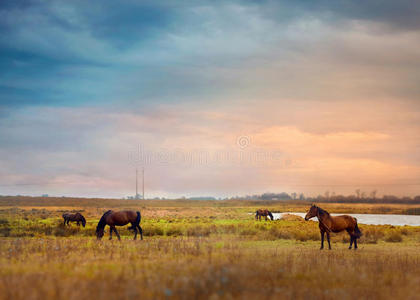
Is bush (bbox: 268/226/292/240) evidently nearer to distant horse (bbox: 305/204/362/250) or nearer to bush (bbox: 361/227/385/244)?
bush (bbox: 361/227/385/244)

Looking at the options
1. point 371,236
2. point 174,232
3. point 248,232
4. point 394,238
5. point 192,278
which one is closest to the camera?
point 192,278

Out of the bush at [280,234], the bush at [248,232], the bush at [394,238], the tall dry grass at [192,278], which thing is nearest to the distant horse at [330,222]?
the bush at [280,234]

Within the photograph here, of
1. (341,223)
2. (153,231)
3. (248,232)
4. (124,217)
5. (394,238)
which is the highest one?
(124,217)

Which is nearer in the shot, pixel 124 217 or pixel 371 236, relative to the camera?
pixel 124 217

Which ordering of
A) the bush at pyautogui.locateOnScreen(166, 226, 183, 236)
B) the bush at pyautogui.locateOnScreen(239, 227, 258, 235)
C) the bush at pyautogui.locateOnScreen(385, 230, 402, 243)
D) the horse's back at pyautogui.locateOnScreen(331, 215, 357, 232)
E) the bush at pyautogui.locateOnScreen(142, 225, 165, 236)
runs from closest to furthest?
the horse's back at pyautogui.locateOnScreen(331, 215, 357, 232) → the bush at pyautogui.locateOnScreen(385, 230, 402, 243) → the bush at pyautogui.locateOnScreen(239, 227, 258, 235) → the bush at pyautogui.locateOnScreen(166, 226, 183, 236) → the bush at pyautogui.locateOnScreen(142, 225, 165, 236)

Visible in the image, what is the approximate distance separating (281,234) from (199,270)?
18906 mm

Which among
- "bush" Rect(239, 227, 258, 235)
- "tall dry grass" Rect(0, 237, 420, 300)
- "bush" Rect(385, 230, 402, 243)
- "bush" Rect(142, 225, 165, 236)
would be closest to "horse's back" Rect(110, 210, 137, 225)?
"bush" Rect(142, 225, 165, 236)

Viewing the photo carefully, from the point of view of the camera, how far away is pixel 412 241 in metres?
28.7

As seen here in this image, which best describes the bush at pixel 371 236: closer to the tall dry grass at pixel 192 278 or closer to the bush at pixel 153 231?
the tall dry grass at pixel 192 278

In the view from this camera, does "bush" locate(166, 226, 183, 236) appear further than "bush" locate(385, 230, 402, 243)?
Yes

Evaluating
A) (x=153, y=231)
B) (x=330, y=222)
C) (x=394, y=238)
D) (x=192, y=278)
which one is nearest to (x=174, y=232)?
(x=153, y=231)

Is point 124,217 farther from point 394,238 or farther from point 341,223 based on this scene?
point 394,238

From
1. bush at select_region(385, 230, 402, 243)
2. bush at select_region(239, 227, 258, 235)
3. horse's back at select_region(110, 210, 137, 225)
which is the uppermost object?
horse's back at select_region(110, 210, 137, 225)

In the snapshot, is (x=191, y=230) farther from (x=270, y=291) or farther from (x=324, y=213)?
(x=270, y=291)
